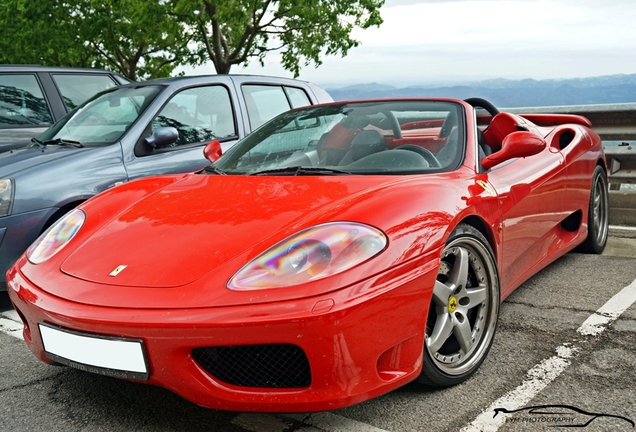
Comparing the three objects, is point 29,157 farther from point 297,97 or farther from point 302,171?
point 297,97

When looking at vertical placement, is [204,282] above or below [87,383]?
above

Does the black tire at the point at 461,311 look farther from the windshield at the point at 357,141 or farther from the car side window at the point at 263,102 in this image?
the car side window at the point at 263,102

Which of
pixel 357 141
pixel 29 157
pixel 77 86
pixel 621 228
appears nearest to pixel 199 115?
pixel 29 157

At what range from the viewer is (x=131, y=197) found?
310 cm

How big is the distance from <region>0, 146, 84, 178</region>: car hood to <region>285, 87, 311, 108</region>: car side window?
2111 millimetres

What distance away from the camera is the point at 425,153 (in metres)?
3.13

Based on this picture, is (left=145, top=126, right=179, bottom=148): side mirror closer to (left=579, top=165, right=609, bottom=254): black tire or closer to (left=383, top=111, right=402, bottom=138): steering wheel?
(left=383, top=111, right=402, bottom=138): steering wheel

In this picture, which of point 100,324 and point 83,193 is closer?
point 100,324

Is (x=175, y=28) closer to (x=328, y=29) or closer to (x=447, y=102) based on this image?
(x=328, y=29)

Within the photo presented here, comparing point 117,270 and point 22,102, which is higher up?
point 22,102

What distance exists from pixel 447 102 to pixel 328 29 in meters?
18.6

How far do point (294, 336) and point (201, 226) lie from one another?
0.71 m

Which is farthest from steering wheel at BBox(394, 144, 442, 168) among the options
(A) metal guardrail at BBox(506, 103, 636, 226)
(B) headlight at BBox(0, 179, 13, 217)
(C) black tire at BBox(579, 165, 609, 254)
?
(A) metal guardrail at BBox(506, 103, 636, 226)

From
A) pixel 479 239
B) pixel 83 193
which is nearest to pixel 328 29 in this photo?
pixel 83 193
